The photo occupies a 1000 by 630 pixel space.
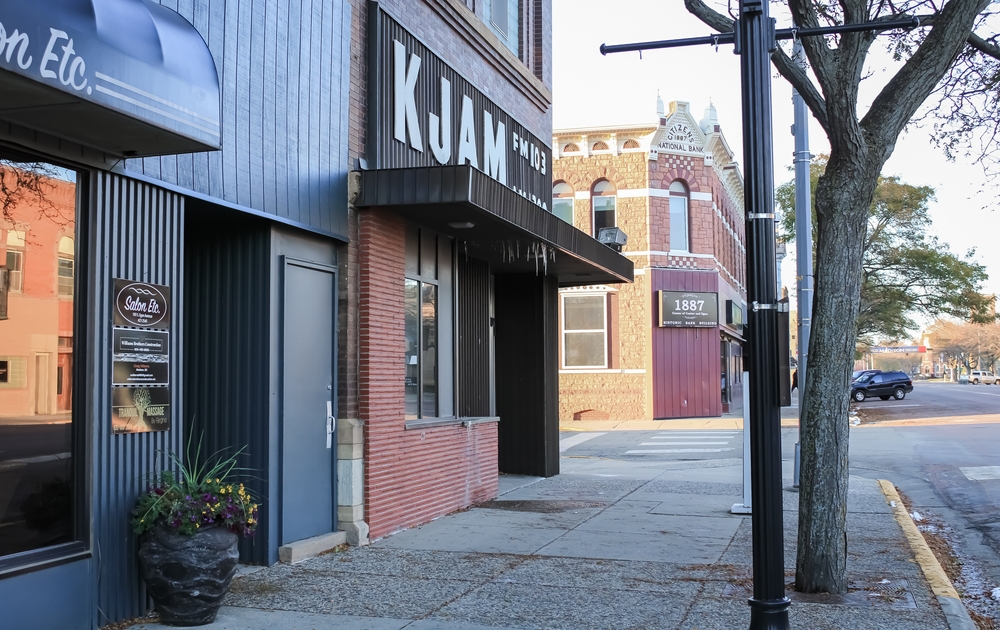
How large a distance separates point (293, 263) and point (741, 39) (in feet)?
14.1

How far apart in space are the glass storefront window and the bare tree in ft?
17.5

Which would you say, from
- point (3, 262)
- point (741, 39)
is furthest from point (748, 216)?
point (3, 262)

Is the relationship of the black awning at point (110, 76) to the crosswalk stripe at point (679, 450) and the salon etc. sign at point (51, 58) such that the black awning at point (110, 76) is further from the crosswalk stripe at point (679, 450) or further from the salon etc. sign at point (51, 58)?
the crosswalk stripe at point (679, 450)

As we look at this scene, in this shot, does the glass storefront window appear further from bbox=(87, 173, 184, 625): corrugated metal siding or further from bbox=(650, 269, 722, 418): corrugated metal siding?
bbox=(650, 269, 722, 418): corrugated metal siding

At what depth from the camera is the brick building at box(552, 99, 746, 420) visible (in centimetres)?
3312

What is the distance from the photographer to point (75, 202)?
6121 millimetres

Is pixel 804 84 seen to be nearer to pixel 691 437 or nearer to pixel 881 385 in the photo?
pixel 691 437

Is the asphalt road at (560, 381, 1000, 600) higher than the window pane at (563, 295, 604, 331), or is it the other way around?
the window pane at (563, 295, 604, 331)

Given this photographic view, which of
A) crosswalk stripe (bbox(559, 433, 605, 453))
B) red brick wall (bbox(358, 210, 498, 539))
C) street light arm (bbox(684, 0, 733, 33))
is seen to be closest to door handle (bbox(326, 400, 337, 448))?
red brick wall (bbox(358, 210, 498, 539))

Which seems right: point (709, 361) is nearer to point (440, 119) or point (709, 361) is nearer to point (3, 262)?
point (440, 119)

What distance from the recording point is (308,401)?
8.66m

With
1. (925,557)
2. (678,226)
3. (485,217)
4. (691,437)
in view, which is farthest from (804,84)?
(678,226)

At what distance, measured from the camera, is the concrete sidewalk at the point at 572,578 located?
21.4 feet

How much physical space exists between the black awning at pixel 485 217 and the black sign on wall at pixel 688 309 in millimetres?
19238
